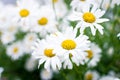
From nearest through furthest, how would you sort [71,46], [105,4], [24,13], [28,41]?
[71,46] → [105,4] → [24,13] → [28,41]

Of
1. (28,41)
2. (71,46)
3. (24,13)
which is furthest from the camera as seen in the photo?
(28,41)

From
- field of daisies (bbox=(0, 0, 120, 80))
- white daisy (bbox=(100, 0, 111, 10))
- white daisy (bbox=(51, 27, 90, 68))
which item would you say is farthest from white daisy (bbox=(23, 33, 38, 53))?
white daisy (bbox=(51, 27, 90, 68))

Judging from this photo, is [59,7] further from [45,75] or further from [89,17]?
[89,17]

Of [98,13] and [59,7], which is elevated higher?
[59,7]

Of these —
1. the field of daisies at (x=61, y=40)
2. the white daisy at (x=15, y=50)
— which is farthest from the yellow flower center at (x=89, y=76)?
the white daisy at (x=15, y=50)

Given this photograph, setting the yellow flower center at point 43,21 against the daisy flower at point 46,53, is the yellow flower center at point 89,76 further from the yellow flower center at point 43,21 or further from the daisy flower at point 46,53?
the daisy flower at point 46,53

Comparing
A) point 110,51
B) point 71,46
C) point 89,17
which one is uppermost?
point 110,51

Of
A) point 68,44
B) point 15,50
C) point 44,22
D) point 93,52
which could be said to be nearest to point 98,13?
point 68,44
